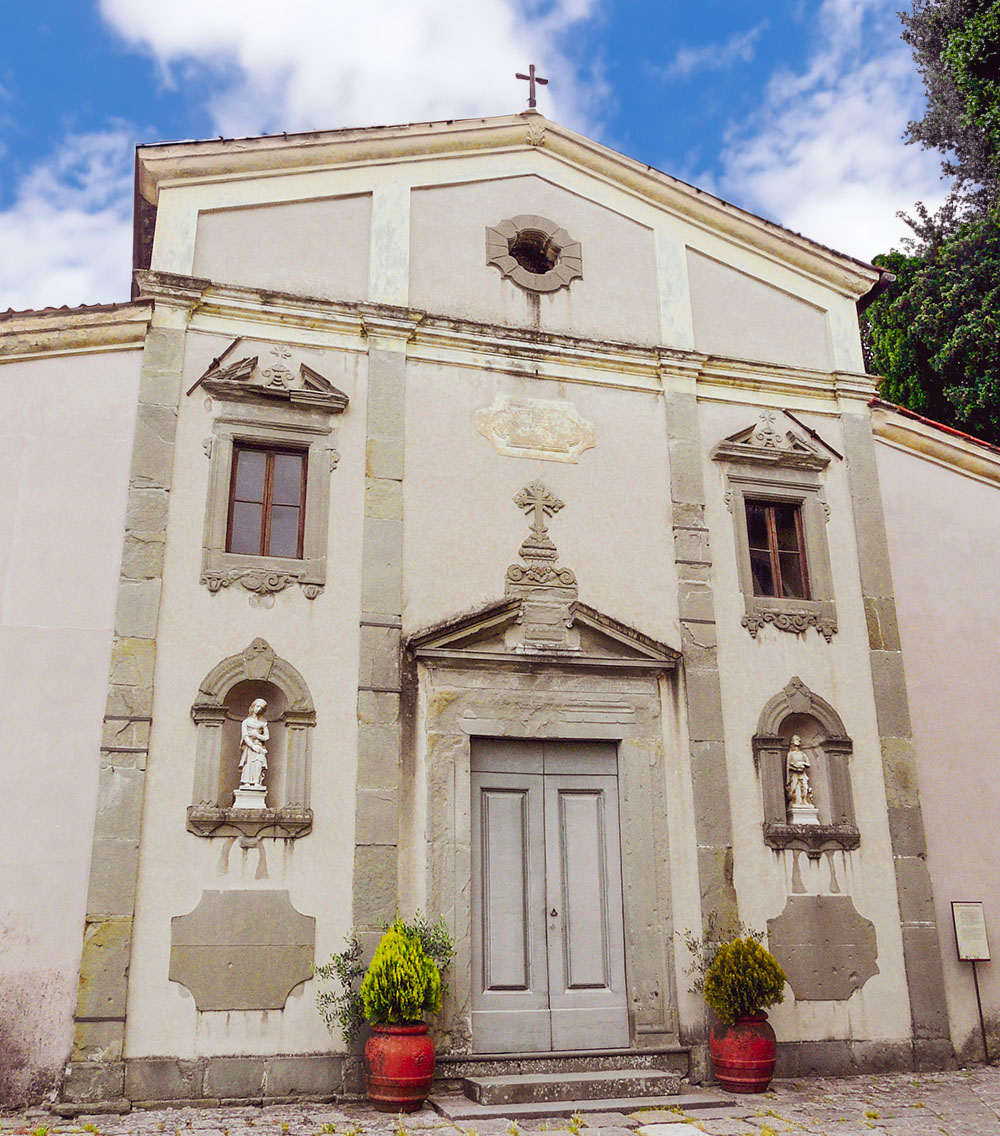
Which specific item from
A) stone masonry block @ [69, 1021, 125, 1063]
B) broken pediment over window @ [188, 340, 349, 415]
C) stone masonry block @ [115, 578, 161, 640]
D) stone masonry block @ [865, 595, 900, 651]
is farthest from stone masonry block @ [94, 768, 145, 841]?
stone masonry block @ [865, 595, 900, 651]

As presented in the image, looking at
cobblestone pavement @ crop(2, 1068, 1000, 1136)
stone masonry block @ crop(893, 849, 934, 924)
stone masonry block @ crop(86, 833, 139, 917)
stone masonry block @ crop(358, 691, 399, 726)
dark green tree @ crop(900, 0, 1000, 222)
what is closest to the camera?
cobblestone pavement @ crop(2, 1068, 1000, 1136)

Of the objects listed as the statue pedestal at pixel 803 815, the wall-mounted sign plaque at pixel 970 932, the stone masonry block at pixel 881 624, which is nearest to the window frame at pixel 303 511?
the statue pedestal at pixel 803 815

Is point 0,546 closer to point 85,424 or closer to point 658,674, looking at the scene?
point 85,424

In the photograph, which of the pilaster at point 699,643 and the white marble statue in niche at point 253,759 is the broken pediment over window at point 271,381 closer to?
the white marble statue in niche at point 253,759

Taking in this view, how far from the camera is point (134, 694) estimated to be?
8070mm

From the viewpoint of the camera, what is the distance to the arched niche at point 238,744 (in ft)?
26.2

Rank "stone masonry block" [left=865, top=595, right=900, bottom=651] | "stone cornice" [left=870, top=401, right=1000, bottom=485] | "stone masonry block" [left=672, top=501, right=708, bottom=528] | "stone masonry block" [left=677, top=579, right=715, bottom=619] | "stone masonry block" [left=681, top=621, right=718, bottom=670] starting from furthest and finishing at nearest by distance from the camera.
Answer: "stone cornice" [left=870, top=401, right=1000, bottom=485] → "stone masonry block" [left=865, top=595, right=900, bottom=651] → "stone masonry block" [left=672, top=501, right=708, bottom=528] → "stone masonry block" [left=677, top=579, right=715, bottom=619] → "stone masonry block" [left=681, top=621, right=718, bottom=670]

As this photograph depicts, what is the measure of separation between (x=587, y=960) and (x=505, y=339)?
5.49m

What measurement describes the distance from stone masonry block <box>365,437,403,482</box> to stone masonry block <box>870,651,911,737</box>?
15.4 ft

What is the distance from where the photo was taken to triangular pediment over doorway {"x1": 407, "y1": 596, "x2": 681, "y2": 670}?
8.82m

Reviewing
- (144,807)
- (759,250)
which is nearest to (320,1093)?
(144,807)

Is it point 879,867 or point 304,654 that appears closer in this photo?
point 304,654

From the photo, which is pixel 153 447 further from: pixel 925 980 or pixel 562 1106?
pixel 925 980

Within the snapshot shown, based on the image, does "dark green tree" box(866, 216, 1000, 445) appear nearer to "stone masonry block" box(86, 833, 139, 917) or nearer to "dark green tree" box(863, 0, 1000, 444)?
"dark green tree" box(863, 0, 1000, 444)
